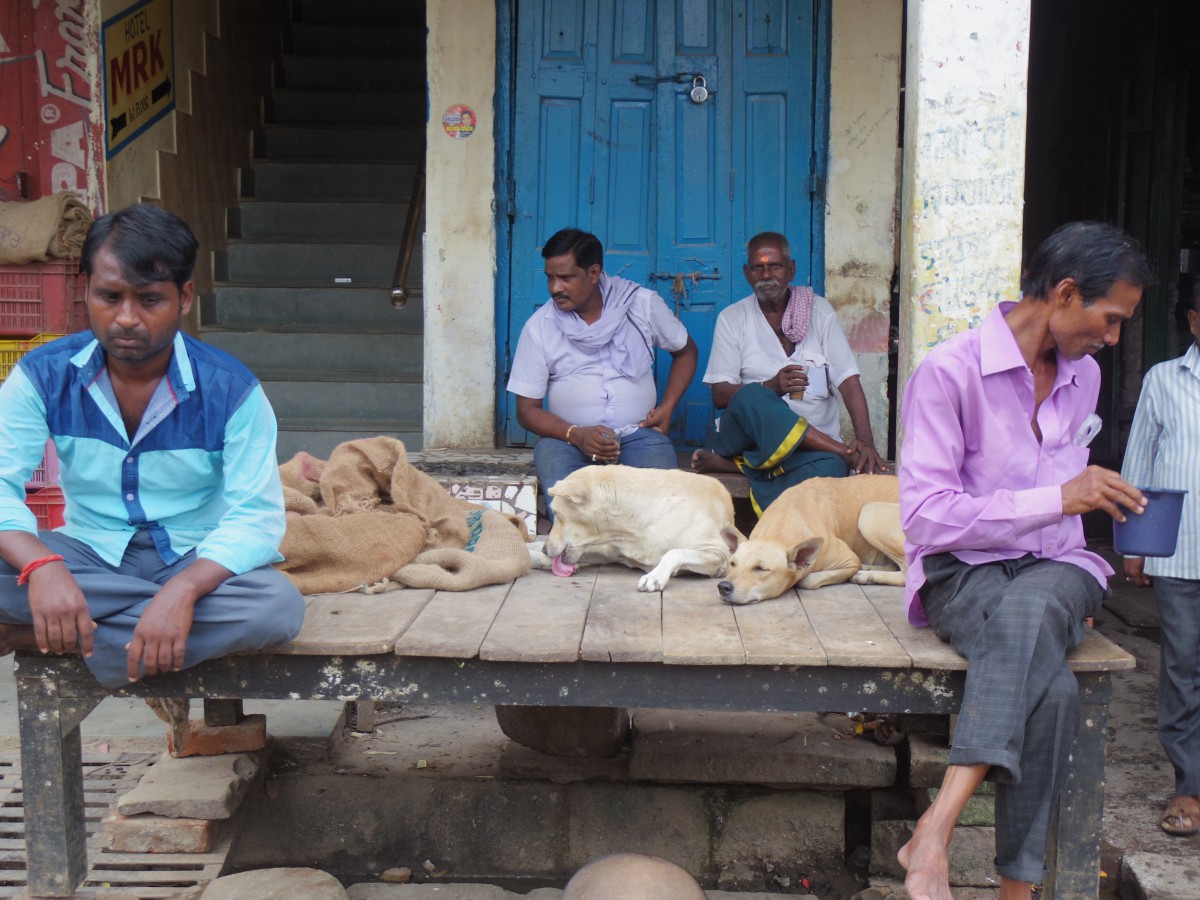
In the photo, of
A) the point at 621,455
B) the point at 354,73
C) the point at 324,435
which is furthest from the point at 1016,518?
the point at 354,73

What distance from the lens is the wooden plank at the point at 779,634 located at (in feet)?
10.3

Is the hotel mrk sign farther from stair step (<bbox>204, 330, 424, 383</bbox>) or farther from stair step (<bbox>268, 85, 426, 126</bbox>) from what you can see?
stair step (<bbox>268, 85, 426, 126</bbox>)

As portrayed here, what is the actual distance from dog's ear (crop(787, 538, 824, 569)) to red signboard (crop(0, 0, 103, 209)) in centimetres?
481

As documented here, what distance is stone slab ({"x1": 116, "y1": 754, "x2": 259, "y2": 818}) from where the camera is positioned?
3.83 metres

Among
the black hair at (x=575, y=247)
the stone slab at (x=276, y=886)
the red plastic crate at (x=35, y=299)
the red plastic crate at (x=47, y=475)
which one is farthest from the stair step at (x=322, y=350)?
the stone slab at (x=276, y=886)

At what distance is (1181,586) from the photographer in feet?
12.9

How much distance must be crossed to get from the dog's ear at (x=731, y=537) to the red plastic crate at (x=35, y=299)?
12.8 ft

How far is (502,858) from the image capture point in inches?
164

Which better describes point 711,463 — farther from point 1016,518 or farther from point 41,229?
point 41,229

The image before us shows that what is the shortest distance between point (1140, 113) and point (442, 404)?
4.92 m

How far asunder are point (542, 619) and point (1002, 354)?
148 cm

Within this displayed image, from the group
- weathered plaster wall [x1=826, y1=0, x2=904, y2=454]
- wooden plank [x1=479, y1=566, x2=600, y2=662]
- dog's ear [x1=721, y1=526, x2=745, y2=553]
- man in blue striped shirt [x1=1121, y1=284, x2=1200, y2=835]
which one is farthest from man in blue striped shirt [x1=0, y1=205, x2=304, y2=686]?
weathered plaster wall [x1=826, y1=0, x2=904, y2=454]

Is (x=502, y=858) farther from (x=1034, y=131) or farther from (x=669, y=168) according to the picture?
(x=1034, y=131)

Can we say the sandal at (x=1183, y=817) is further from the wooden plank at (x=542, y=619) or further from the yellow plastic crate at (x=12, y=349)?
the yellow plastic crate at (x=12, y=349)
